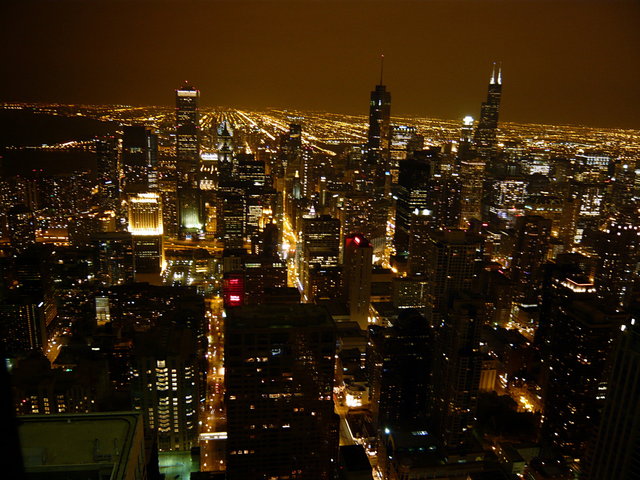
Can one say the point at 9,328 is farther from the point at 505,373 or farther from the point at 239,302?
the point at 505,373

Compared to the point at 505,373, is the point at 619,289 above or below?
above

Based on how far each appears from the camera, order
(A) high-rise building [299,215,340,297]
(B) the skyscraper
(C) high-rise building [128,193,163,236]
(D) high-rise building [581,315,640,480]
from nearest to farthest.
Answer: (D) high-rise building [581,315,640,480] → (A) high-rise building [299,215,340,297] → (C) high-rise building [128,193,163,236] → (B) the skyscraper

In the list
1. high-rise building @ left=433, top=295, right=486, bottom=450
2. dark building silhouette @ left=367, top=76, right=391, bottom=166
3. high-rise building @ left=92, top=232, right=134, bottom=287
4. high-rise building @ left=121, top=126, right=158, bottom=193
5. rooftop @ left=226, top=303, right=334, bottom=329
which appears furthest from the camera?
dark building silhouette @ left=367, top=76, right=391, bottom=166

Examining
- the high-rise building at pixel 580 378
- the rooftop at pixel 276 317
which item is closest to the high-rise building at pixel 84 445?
the rooftop at pixel 276 317

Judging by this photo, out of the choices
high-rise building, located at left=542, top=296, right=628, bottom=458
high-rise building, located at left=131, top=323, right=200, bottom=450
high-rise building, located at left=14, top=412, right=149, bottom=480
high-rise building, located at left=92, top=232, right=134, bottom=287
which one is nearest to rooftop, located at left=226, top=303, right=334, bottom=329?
high-rise building, located at left=131, top=323, right=200, bottom=450

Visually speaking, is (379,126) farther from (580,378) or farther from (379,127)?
(580,378)

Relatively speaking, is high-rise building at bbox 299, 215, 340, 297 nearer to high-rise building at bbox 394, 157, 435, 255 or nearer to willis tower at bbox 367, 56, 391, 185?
high-rise building at bbox 394, 157, 435, 255

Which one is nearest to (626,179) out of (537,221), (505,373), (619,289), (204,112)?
(537,221)

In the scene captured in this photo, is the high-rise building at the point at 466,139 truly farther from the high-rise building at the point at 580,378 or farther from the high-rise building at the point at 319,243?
the high-rise building at the point at 580,378
